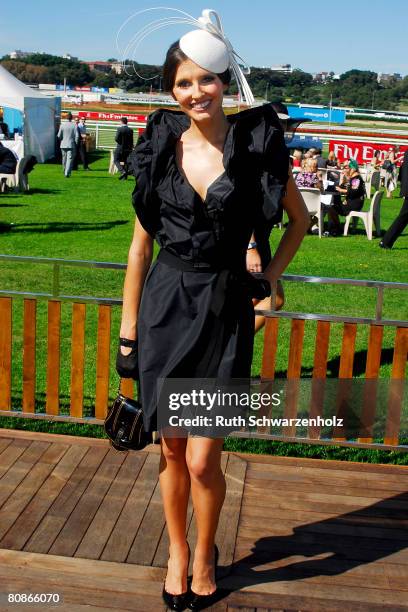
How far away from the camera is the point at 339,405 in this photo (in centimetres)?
494

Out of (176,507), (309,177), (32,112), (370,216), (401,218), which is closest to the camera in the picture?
(176,507)

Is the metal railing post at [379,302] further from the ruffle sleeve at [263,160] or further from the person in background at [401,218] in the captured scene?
the person in background at [401,218]

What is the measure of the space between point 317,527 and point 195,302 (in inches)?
57.8

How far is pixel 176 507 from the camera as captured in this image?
10.4 feet

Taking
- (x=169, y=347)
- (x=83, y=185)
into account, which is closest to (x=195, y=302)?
(x=169, y=347)

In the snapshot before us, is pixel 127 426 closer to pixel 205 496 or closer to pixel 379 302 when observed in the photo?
pixel 205 496

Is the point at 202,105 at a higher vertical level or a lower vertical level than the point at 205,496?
higher

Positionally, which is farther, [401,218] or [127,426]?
[401,218]

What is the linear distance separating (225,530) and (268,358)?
1254 millimetres

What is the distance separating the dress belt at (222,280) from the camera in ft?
9.60

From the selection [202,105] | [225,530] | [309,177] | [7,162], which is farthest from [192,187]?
[7,162]

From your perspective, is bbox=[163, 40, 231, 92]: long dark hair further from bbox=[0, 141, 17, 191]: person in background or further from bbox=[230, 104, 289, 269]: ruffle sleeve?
bbox=[0, 141, 17, 191]: person in background

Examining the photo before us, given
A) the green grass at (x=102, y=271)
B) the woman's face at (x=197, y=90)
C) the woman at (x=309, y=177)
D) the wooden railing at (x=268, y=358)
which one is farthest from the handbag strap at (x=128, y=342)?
the woman at (x=309, y=177)

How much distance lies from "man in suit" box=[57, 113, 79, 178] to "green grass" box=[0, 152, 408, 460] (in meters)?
2.36
